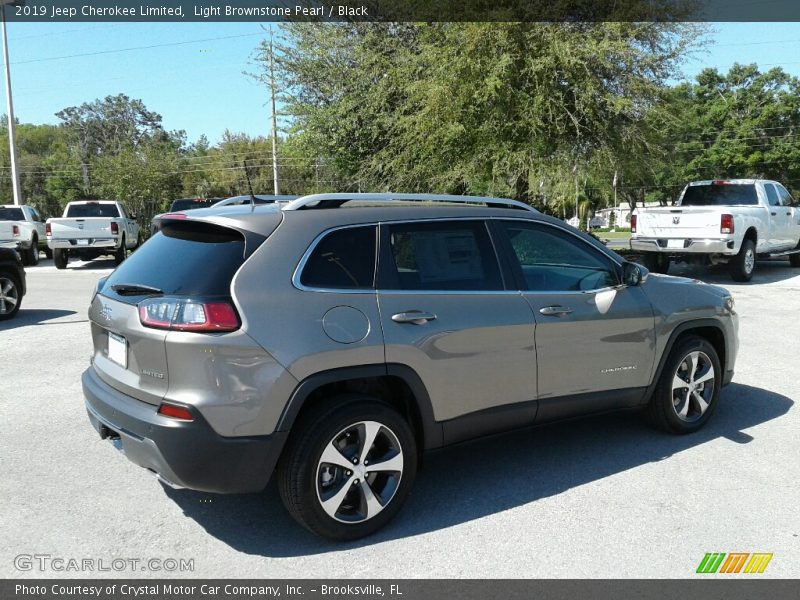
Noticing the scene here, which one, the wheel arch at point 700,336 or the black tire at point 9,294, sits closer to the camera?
the wheel arch at point 700,336

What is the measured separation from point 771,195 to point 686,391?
43.0 ft

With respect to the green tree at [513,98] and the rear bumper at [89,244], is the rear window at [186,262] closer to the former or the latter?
the green tree at [513,98]

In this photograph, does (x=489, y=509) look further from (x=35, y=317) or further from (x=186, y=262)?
(x=35, y=317)

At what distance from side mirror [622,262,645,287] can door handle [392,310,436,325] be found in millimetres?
1628

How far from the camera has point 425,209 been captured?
405cm

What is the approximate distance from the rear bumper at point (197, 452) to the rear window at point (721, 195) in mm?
14692

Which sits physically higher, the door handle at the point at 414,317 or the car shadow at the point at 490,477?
the door handle at the point at 414,317

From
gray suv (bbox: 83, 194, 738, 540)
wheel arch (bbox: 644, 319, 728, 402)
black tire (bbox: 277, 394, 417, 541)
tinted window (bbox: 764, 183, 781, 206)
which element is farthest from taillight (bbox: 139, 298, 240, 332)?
tinted window (bbox: 764, 183, 781, 206)

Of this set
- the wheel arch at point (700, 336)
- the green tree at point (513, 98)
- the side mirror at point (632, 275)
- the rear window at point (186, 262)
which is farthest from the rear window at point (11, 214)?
the wheel arch at point (700, 336)

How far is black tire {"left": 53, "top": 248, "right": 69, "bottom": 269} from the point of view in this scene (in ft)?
64.7

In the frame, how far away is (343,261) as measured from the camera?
3.64 metres

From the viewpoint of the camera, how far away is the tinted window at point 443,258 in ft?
12.6

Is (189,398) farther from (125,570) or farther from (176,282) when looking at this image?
(125,570)

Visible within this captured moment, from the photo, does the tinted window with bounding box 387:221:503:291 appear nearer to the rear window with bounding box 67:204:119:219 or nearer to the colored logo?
the colored logo
